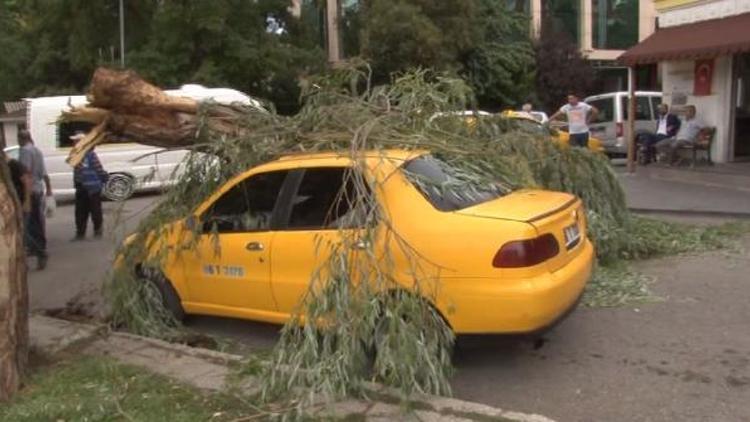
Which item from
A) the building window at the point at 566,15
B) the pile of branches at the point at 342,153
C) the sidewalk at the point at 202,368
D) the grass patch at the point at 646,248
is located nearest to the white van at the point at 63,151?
the grass patch at the point at 646,248

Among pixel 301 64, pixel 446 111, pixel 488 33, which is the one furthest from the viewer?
pixel 488 33

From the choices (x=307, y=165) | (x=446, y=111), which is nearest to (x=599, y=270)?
(x=446, y=111)

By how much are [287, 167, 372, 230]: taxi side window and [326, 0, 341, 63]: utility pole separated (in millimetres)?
31420

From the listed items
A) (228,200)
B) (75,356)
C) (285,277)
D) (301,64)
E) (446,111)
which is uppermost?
(301,64)

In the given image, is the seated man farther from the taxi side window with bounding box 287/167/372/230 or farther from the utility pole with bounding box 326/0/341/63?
the utility pole with bounding box 326/0/341/63

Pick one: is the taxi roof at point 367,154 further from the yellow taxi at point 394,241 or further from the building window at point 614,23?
the building window at point 614,23

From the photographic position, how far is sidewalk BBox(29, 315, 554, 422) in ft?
14.8

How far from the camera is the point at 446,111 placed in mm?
7277

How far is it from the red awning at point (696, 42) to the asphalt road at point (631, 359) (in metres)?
7.67

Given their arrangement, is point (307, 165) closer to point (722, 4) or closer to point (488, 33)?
point (722, 4)

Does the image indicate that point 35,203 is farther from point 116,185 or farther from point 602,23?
point 602,23

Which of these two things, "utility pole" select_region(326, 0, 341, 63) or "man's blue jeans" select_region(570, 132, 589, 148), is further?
"utility pole" select_region(326, 0, 341, 63)

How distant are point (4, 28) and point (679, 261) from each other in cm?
1862

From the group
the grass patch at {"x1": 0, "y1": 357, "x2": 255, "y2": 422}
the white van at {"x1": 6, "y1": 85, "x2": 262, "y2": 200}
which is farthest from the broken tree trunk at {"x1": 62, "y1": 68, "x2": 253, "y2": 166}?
the white van at {"x1": 6, "y1": 85, "x2": 262, "y2": 200}
